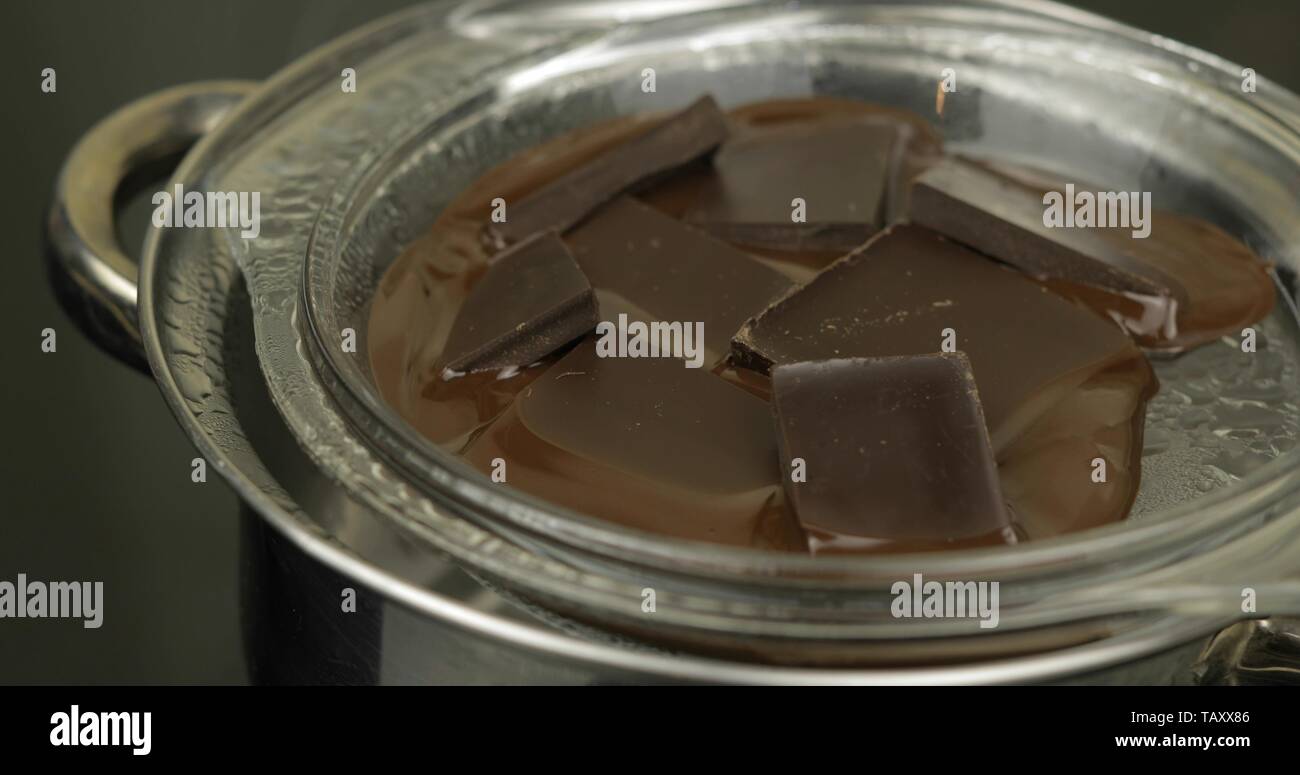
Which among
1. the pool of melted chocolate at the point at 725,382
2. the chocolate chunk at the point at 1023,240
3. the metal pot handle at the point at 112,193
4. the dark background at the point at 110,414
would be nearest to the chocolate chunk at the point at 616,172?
the pool of melted chocolate at the point at 725,382

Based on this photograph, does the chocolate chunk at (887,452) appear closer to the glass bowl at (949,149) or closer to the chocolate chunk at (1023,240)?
the glass bowl at (949,149)

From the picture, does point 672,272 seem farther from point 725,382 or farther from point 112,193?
point 112,193

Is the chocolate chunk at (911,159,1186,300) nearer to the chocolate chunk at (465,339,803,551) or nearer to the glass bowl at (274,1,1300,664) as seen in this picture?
the glass bowl at (274,1,1300,664)

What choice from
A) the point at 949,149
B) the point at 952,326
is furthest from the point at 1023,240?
the point at 949,149

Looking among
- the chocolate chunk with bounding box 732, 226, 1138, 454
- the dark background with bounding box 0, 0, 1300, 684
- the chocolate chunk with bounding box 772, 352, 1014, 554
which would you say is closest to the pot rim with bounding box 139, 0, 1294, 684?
the chocolate chunk with bounding box 772, 352, 1014, 554
